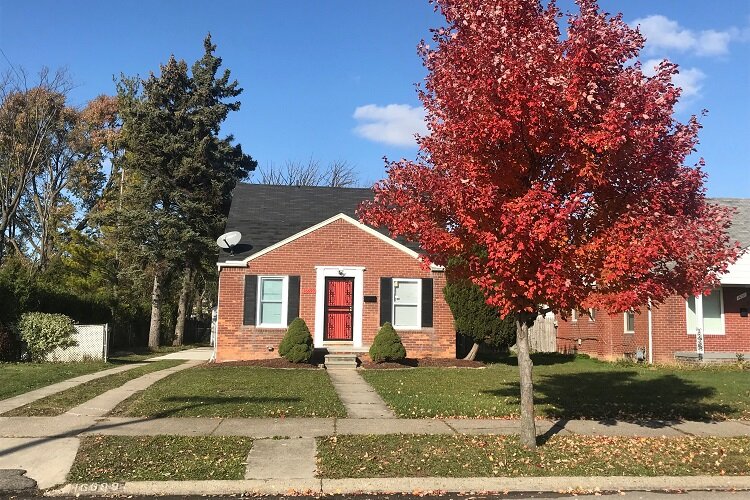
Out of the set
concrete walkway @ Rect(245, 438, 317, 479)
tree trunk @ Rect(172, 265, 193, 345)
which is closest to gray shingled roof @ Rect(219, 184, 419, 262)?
tree trunk @ Rect(172, 265, 193, 345)

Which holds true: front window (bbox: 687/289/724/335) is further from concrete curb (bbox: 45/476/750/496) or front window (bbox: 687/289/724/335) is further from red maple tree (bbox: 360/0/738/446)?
concrete curb (bbox: 45/476/750/496)

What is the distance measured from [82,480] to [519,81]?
6072mm

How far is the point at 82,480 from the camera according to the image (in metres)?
6.02

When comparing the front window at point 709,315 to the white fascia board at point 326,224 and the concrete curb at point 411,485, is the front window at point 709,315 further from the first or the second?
the concrete curb at point 411,485

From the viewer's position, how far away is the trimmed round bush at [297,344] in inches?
632

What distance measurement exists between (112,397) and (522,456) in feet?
24.1

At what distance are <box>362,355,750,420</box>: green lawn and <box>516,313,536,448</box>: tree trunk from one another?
2.10 metres

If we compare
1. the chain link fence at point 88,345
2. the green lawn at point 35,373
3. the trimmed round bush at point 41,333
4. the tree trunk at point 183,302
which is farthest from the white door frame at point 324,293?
the tree trunk at point 183,302

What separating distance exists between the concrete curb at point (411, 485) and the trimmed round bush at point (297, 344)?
1007cm

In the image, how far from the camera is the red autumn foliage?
6.45m

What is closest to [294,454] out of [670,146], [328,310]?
[670,146]

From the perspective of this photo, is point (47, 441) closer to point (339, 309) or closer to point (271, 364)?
point (271, 364)

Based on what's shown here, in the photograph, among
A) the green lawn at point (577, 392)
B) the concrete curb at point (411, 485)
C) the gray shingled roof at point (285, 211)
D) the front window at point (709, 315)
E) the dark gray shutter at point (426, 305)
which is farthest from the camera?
the gray shingled roof at point (285, 211)

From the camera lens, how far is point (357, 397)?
11.1 meters
